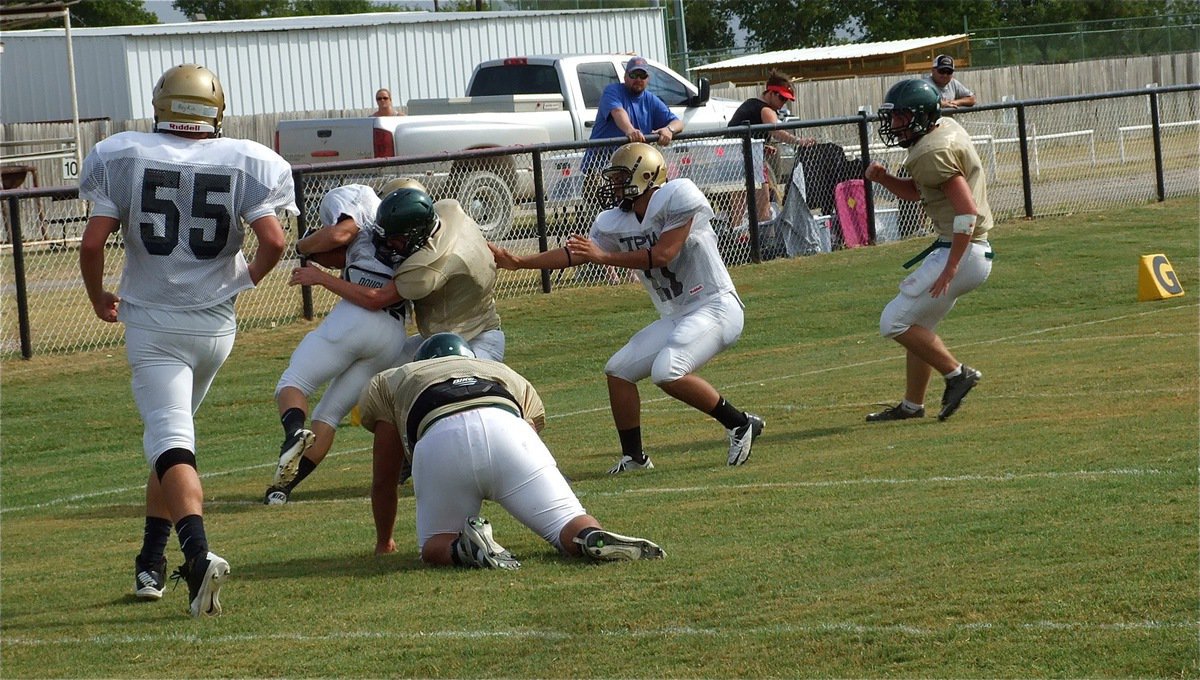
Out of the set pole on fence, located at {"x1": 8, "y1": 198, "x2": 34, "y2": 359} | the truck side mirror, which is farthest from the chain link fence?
the truck side mirror

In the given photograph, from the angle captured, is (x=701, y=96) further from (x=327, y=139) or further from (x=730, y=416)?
(x=730, y=416)

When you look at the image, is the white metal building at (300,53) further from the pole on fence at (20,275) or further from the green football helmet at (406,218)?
the green football helmet at (406,218)

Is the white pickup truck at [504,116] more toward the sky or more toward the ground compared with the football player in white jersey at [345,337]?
more toward the sky

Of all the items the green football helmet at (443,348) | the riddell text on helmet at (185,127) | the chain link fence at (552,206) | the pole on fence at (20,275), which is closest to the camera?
the riddell text on helmet at (185,127)

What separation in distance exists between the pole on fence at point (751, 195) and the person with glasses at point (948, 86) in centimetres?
254

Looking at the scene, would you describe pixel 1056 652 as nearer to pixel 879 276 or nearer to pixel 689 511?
pixel 689 511

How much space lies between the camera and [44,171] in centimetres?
3111

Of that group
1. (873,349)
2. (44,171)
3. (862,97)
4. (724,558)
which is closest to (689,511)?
(724,558)

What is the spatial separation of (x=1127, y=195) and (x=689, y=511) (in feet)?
56.8

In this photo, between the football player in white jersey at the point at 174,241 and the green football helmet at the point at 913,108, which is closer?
the football player in white jersey at the point at 174,241

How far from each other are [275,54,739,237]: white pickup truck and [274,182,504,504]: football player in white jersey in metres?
12.3

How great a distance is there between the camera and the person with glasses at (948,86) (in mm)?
19578

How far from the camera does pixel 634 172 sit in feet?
31.0

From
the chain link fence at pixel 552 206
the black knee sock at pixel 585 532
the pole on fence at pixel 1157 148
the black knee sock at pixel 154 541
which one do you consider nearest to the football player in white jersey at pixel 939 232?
the black knee sock at pixel 585 532
